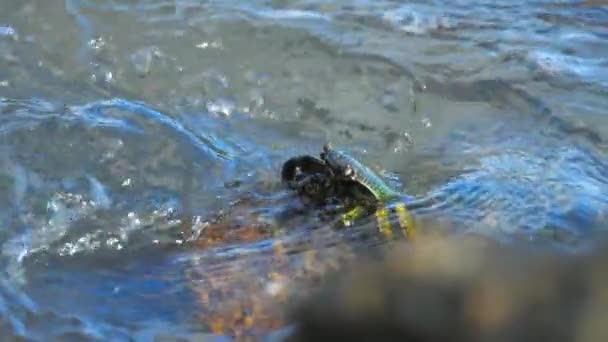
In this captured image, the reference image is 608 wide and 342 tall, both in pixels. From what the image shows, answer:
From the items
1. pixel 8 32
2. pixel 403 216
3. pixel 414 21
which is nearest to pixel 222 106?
pixel 8 32

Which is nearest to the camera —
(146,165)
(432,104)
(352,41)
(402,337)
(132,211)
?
(402,337)

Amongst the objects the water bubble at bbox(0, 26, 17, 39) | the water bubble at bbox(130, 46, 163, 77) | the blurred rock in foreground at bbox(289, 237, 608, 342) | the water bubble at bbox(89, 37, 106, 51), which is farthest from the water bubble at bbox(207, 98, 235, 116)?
the blurred rock in foreground at bbox(289, 237, 608, 342)

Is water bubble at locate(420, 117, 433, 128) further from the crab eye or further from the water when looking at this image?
the crab eye

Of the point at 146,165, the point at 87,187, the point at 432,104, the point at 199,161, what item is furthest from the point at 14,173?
the point at 432,104

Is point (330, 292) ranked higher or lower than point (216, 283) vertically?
higher

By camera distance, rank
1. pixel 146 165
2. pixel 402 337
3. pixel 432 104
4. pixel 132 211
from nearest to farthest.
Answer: pixel 402 337 < pixel 132 211 < pixel 146 165 < pixel 432 104

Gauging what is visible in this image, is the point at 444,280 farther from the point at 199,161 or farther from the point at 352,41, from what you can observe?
the point at 352,41

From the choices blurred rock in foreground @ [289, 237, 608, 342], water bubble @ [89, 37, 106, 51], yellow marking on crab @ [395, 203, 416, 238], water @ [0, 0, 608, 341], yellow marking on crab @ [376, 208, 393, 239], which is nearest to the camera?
blurred rock in foreground @ [289, 237, 608, 342]

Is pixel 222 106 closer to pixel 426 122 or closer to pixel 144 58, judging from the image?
pixel 144 58
